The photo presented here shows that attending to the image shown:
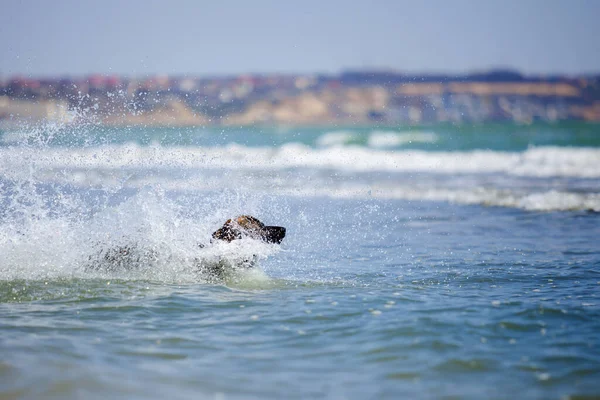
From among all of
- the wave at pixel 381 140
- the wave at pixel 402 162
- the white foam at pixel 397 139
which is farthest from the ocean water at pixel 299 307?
the wave at pixel 381 140

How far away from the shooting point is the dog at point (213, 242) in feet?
25.7

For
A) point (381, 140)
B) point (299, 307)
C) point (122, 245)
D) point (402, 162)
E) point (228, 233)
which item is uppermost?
point (381, 140)

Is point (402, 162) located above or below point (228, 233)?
above

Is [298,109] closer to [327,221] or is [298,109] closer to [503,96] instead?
[503,96]

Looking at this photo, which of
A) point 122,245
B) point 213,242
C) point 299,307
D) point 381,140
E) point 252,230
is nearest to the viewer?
point 299,307

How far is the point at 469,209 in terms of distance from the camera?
53.4 feet

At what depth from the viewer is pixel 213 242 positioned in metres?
8.17

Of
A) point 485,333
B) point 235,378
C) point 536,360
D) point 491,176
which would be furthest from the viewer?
point 491,176

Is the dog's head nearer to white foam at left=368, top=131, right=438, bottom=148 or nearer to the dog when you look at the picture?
the dog

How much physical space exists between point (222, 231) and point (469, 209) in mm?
9778

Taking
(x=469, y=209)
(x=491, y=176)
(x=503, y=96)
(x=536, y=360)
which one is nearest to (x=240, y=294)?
(x=536, y=360)

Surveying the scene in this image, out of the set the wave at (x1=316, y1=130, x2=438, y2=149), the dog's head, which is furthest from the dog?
the wave at (x1=316, y1=130, x2=438, y2=149)

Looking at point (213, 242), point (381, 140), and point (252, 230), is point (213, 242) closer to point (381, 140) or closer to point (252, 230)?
point (252, 230)

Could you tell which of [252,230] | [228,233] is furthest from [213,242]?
[252,230]
